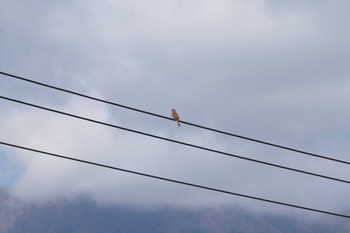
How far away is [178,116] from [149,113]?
5656 mm

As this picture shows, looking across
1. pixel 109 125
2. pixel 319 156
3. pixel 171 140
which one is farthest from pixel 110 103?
pixel 319 156

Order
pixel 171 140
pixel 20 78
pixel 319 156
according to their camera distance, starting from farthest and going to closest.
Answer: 1. pixel 319 156
2. pixel 171 140
3. pixel 20 78

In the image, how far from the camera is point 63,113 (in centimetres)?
2339

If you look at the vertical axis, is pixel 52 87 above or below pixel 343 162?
below

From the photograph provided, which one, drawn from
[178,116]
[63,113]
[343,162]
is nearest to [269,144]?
[343,162]

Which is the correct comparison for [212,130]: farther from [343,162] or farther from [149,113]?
[343,162]

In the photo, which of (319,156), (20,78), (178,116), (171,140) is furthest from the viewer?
(178,116)

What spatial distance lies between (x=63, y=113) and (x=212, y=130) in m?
4.89

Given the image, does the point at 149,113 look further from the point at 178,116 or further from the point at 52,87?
the point at 178,116

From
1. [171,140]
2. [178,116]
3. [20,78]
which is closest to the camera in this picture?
[20,78]

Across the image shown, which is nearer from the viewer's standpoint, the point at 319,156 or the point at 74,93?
the point at 74,93

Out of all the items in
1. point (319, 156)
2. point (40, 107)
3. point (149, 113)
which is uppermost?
point (319, 156)

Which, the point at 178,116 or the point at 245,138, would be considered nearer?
the point at 245,138

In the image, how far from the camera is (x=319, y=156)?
2641 cm
